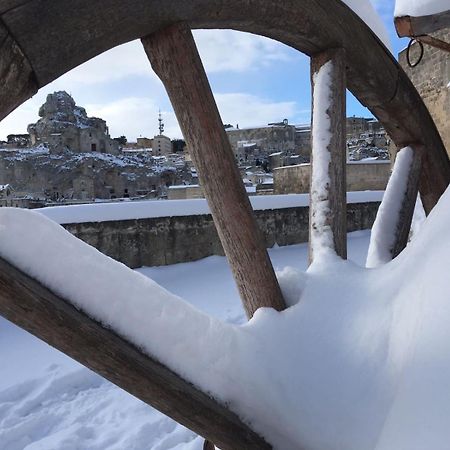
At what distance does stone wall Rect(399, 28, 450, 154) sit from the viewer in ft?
19.2

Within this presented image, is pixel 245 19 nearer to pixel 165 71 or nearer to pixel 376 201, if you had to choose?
pixel 165 71

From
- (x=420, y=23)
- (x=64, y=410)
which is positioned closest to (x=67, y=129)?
(x=64, y=410)

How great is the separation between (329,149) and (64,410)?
283 cm

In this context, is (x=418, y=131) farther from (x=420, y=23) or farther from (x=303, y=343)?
(x=303, y=343)

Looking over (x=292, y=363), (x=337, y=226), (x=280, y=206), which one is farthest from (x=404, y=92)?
(x=280, y=206)

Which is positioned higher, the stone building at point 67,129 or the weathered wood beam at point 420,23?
the stone building at point 67,129

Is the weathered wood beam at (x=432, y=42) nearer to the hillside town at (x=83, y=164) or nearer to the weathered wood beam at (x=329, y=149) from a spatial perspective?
the weathered wood beam at (x=329, y=149)

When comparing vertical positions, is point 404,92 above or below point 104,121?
below

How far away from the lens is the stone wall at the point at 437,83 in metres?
5.86

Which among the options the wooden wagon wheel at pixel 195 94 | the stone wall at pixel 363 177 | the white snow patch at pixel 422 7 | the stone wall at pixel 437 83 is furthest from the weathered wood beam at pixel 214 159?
the stone wall at pixel 363 177

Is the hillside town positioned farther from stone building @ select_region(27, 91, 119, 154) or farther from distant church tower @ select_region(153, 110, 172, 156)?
distant church tower @ select_region(153, 110, 172, 156)

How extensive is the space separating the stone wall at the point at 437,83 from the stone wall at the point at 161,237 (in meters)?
3.23

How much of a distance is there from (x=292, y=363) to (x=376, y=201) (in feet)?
32.3

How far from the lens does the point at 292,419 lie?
3.27 feet
